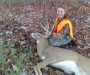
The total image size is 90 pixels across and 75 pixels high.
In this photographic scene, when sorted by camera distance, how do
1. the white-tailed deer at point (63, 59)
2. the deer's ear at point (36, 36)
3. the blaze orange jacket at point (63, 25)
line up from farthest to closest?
the deer's ear at point (36, 36) < the blaze orange jacket at point (63, 25) < the white-tailed deer at point (63, 59)

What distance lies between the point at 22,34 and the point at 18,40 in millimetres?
189

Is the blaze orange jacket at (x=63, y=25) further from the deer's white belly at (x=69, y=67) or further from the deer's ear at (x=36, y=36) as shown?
the deer's white belly at (x=69, y=67)

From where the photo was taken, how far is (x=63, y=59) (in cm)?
649

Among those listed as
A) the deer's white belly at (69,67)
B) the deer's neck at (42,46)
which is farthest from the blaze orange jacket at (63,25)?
the deer's white belly at (69,67)

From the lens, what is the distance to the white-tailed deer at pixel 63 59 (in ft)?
20.9

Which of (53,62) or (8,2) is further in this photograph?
(8,2)

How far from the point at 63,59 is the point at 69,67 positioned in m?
0.13

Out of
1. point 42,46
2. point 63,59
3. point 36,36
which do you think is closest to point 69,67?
point 63,59

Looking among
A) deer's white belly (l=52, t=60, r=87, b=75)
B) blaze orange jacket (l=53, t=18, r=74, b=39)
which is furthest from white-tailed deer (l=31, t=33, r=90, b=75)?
blaze orange jacket (l=53, t=18, r=74, b=39)

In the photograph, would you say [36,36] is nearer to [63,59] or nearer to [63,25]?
[63,25]

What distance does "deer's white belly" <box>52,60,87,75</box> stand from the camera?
252 inches

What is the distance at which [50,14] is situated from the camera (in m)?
7.75

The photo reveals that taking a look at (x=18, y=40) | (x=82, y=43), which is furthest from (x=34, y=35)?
(x=82, y=43)

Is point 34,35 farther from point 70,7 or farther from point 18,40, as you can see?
point 70,7
